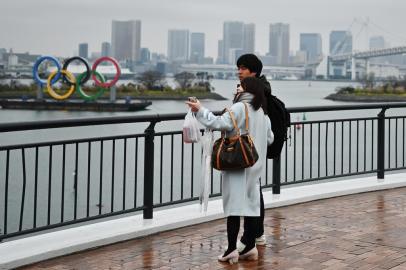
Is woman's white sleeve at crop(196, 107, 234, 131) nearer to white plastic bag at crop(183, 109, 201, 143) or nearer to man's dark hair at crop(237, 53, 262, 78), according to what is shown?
white plastic bag at crop(183, 109, 201, 143)

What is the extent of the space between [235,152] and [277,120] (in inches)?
28.2

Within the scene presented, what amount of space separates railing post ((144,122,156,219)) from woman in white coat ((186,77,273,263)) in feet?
4.00

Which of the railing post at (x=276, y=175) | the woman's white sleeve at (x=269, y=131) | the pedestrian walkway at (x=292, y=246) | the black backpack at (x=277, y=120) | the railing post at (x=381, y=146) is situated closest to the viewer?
the pedestrian walkway at (x=292, y=246)

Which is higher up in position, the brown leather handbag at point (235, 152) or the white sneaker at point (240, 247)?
the brown leather handbag at point (235, 152)

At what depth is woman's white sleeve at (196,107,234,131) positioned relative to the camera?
4.60 metres

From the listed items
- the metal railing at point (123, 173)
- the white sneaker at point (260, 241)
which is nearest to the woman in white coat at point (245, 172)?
the white sneaker at point (260, 241)

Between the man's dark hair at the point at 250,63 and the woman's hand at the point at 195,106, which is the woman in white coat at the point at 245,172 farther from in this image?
the man's dark hair at the point at 250,63

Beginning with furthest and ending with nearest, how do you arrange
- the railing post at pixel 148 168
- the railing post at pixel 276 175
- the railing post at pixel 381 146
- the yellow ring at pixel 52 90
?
the yellow ring at pixel 52 90
the railing post at pixel 381 146
the railing post at pixel 276 175
the railing post at pixel 148 168

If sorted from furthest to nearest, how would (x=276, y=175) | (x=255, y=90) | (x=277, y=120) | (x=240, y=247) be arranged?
(x=276, y=175)
(x=277, y=120)
(x=240, y=247)
(x=255, y=90)

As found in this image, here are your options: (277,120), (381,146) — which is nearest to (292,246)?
(277,120)

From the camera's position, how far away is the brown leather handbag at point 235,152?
4605 millimetres

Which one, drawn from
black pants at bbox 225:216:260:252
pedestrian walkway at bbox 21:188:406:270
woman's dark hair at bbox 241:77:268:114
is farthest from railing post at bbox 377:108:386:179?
woman's dark hair at bbox 241:77:268:114

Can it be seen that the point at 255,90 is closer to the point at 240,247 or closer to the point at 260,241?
the point at 240,247

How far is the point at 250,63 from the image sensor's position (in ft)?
16.0
